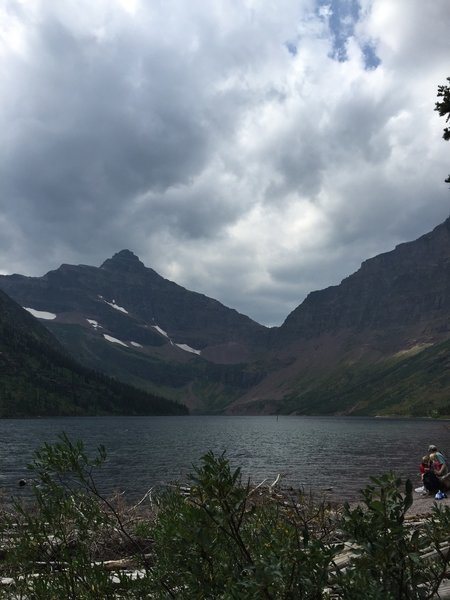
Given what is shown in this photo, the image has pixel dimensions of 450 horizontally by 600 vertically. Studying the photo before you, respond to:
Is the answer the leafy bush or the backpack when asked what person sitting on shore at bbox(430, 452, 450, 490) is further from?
the leafy bush

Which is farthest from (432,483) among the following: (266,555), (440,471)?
(266,555)

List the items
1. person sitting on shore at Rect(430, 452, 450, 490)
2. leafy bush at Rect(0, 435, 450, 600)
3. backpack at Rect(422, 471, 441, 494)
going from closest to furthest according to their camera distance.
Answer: leafy bush at Rect(0, 435, 450, 600), person sitting on shore at Rect(430, 452, 450, 490), backpack at Rect(422, 471, 441, 494)

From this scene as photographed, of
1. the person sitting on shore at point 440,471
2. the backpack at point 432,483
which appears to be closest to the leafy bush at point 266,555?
the person sitting on shore at point 440,471

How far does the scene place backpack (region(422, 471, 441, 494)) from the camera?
30.0 m

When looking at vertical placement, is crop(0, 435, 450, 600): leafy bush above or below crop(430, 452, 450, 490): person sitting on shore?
above

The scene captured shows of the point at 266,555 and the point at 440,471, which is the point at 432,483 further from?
the point at 266,555

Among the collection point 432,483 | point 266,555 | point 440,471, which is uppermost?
point 266,555

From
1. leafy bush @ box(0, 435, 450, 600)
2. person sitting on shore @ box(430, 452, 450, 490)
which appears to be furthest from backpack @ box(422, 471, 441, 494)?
leafy bush @ box(0, 435, 450, 600)

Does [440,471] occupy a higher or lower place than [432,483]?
higher

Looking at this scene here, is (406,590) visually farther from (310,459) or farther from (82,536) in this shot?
(310,459)

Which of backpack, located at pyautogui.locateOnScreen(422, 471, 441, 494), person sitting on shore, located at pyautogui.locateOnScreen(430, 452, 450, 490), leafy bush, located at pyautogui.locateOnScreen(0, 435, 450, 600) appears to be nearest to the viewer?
leafy bush, located at pyautogui.locateOnScreen(0, 435, 450, 600)

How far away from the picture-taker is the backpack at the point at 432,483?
98.5ft

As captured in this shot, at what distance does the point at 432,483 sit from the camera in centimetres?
3011

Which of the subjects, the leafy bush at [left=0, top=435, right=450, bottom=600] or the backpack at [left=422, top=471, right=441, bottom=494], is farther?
the backpack at [left=422, top=471, right=441, bottom=494]
